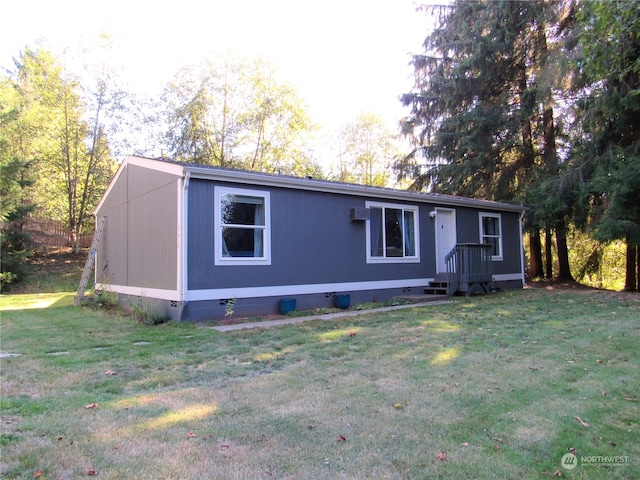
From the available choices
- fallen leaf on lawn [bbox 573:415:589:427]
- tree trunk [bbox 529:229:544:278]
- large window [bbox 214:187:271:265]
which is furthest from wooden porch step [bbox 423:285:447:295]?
fallen leaf on lawn [bbox 573:415:589:427]

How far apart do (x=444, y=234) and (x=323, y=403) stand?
31.2ft

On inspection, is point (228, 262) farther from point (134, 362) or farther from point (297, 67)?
point (297, 67)

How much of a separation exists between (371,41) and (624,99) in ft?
22.3

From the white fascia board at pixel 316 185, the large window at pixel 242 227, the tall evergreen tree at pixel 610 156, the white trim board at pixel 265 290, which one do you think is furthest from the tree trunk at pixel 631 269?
the large window at pixel 242 227

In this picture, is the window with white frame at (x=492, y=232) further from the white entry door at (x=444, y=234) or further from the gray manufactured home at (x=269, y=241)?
the white entry door at (x=444, y=234)

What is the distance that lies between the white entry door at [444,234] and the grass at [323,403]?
17.8 feet

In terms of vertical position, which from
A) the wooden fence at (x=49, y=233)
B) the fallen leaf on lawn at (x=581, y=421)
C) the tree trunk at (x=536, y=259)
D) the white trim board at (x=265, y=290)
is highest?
the wooden fence at (x=49, y=233)

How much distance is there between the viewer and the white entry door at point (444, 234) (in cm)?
1181

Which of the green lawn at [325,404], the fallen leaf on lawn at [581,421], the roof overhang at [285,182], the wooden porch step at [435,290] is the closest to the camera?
the green lawn at [325,404]

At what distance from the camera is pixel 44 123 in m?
19.6

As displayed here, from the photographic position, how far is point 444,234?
12055 mm

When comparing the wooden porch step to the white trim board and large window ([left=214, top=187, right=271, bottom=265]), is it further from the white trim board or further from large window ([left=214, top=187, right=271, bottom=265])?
large window ([left=214, top=187, right=271, bottom=265])

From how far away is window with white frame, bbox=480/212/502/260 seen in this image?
1292 centimetres

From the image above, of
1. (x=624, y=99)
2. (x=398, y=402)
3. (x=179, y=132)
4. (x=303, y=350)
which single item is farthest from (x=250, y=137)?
(x=398, y=402)
